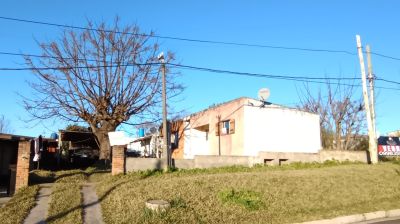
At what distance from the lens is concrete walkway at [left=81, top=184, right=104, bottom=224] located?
35.8 feet

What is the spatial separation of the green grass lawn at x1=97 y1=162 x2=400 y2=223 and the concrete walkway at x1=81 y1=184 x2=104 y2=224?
0.19 meters

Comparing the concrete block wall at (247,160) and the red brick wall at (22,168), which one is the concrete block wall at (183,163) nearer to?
the concrete block wall at (247,160)

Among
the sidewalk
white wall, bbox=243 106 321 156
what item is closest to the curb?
the sidewalk

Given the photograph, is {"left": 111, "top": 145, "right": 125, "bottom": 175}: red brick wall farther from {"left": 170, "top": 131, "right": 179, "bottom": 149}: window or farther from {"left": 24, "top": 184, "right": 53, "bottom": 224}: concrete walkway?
{"left": 170, "top": 131, "right": 179, "bottom": 149}: window

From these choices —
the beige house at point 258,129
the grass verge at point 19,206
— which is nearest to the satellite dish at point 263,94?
the beige house at point 258,129

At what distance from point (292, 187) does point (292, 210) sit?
243 cm

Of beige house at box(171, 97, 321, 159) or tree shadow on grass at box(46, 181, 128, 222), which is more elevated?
beige house at box(171, 97, 321, 159)

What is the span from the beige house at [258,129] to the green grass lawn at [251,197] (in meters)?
Answer: 7.28

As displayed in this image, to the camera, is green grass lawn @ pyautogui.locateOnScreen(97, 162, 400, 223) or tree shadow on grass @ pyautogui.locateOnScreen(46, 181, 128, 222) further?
green grass lawn @ pyautogui.locateOnScreen(97, 162, 400, 223)

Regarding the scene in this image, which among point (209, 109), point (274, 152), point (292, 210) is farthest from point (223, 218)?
point (209, 109)

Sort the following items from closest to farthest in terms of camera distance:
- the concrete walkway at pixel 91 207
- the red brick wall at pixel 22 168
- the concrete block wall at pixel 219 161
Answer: the concrete walkway at pixel 91 207
the red brick wall at pixel 22 168
the concrete block wall at pixel 219 161

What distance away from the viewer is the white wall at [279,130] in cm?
2484

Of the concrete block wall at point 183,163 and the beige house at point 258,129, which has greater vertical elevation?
the beige house at point 258,129

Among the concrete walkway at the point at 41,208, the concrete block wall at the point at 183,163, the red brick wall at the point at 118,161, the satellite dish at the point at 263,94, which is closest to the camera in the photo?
the concrete walkway at the point at 41,208
